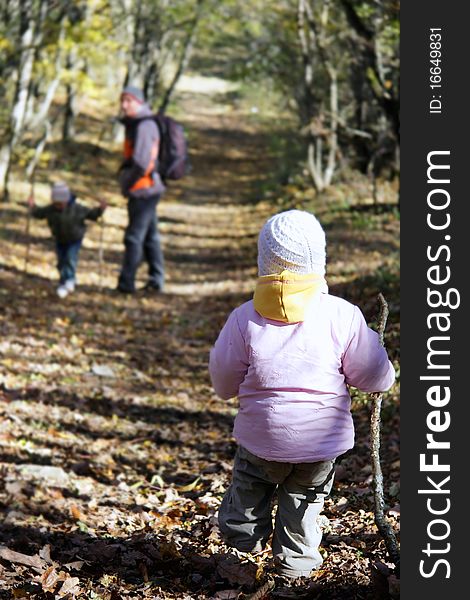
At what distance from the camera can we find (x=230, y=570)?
4070 millimetres

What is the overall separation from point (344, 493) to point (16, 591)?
→ 218 centimetres

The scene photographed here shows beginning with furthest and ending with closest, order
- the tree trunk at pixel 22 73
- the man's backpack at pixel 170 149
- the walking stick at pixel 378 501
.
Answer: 1. the tree trunk at pixel 22 73
2. the man's backpack at pixel 170 149
3. the walking stick at pixel 378 501

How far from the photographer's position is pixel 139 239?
11.4 meters

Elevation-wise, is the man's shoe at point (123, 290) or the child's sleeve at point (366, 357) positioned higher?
the man's shoe at point (123, 290)

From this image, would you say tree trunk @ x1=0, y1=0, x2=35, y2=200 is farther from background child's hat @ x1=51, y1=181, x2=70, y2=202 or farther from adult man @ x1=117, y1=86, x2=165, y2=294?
adult man @ x1=117, y1=86, x2=165, y2=294

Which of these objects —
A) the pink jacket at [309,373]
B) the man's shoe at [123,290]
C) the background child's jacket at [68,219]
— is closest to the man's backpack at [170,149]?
the background child's jacket at [68,219]

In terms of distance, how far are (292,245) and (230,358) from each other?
581mm

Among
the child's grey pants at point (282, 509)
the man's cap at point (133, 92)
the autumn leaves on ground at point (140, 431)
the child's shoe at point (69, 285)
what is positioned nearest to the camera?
the child's grey pants at point (282, 509)

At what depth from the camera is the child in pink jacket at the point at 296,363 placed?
11.9 feet

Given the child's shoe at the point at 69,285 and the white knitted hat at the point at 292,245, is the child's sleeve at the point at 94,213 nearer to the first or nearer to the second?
the child's shoe at the point at 69,285

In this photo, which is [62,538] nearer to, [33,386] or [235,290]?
[33,386]

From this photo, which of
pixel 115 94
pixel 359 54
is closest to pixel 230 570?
pixel 359 54

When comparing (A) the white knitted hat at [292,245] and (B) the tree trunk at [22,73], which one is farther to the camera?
(B) the tree trunk at [22,73]

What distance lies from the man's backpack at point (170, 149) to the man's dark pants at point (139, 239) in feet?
1.40
